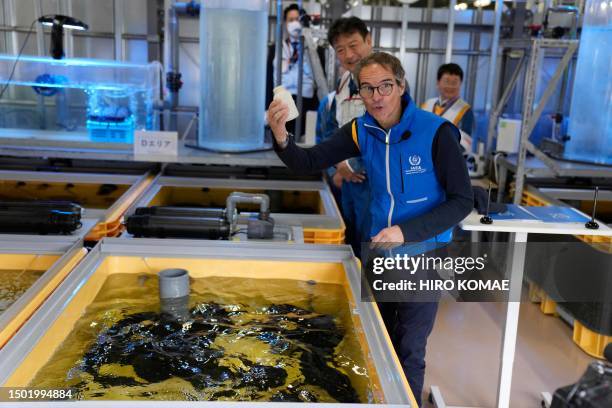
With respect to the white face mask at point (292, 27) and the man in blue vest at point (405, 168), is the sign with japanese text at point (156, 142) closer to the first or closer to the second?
the man in blue vest at point (405, 168)

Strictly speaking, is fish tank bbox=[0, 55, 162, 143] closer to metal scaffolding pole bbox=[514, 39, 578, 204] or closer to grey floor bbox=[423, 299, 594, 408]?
grey floor bbox=[423, 299, 594, 408]

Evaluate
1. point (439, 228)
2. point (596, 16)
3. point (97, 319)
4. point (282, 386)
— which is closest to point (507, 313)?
point (439, 228)

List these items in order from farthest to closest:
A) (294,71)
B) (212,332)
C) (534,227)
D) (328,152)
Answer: (294,71) < (534,227) < (328,152) < (212,332)

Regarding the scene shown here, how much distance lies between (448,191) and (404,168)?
157 mm

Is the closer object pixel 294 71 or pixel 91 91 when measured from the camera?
pixel 91 91

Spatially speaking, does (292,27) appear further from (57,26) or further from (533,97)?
(533,97)

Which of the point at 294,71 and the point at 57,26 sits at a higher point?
the point at 57,26

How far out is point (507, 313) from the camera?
2336 millimetres

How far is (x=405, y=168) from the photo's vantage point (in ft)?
6.07

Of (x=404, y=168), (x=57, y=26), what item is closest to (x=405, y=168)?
(x=404, y=168)

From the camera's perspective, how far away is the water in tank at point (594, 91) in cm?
383

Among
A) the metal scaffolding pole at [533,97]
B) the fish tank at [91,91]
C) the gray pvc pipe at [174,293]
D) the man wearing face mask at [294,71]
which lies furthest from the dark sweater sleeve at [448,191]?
the man wearing face mask at [294,71]

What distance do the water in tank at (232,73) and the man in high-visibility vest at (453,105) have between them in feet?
4.62

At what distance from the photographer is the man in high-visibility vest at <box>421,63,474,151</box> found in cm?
417
